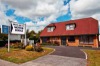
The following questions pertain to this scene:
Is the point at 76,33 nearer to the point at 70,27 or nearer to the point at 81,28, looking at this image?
the point at 81,28

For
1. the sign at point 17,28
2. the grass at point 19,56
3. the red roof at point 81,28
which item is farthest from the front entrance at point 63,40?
the grass at point 19,56

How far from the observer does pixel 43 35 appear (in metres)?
39.2

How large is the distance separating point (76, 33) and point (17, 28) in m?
16.1

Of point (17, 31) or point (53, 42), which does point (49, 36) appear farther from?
point (17, 31)

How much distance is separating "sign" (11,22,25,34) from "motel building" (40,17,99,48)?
46.6 feet

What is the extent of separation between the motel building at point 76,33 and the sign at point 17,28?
46.6 ft

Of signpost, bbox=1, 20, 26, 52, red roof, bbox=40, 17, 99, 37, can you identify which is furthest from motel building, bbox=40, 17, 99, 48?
signpost, bbox=1, 20, 26, 52

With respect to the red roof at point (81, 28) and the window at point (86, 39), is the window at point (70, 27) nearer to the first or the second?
the red roof at point (81, 28)

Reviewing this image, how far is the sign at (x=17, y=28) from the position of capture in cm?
2115

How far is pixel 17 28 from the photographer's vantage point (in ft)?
71.7

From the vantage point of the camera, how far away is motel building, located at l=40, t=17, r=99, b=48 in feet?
96.1

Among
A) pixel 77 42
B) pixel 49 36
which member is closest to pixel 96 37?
pixel 77 42

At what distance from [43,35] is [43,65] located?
2750 cm

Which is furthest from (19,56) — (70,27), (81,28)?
(70,27)
